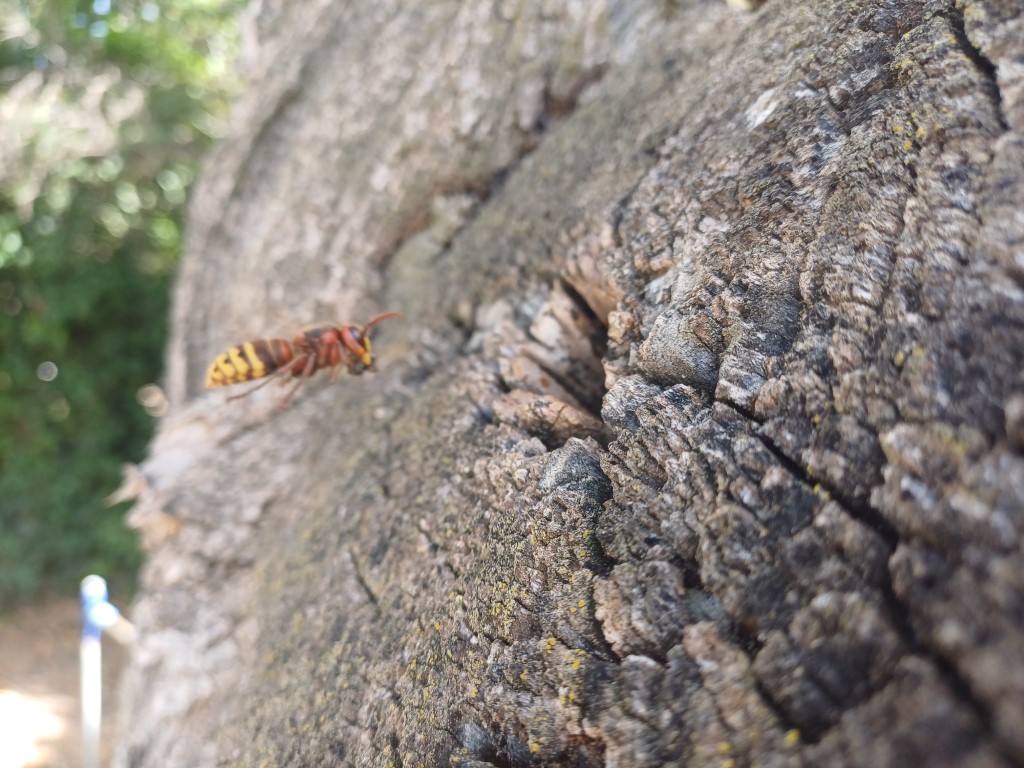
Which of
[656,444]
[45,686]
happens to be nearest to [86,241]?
[45,686]

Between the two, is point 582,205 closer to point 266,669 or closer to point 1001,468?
point 1001,468

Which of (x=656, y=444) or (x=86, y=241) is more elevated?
(x=86, y=241)

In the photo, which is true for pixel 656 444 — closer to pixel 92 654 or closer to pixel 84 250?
pixel 92 654

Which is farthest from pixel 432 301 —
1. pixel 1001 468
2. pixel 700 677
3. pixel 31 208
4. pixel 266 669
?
pixel 31 208

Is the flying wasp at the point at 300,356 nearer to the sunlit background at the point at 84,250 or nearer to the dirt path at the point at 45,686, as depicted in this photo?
the sunlit background at the point at 84,250

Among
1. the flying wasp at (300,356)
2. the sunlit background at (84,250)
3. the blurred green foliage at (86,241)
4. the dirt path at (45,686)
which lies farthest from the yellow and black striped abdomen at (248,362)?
the dirt path at (45,686)

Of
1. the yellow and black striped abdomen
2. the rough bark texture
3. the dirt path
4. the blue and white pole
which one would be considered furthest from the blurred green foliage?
the rough bark texture
